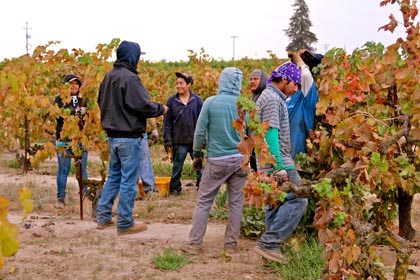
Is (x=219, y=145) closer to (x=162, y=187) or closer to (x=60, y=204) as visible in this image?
(x=60, y=204)

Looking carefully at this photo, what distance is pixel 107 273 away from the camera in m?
4.41

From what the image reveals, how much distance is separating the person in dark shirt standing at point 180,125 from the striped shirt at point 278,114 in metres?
3.38

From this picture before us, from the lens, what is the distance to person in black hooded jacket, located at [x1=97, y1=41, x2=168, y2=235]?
5.24 m

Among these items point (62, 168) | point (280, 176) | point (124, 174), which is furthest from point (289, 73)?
point (62, 168)

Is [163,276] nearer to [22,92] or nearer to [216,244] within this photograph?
[216,244]

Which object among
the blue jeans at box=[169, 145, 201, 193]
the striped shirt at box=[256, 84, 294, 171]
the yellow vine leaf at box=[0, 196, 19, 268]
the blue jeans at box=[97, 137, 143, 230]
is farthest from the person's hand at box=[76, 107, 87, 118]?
the yellow vine leaf at box=[0, 196, 19, 268]

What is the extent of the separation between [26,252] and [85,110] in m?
1.96

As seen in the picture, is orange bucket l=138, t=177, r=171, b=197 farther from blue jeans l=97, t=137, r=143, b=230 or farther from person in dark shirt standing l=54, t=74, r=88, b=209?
blue jeans l=97, t=137, r=143, b=230

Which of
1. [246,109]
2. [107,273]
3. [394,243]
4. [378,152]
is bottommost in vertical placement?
[107,273]

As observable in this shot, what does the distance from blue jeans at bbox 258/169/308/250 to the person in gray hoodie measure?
1.71ft

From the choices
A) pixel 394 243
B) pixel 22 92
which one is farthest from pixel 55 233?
pixel 394 243

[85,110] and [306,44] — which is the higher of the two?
[306,44]

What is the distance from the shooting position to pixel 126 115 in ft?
17.2

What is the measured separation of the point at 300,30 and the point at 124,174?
155 ft
